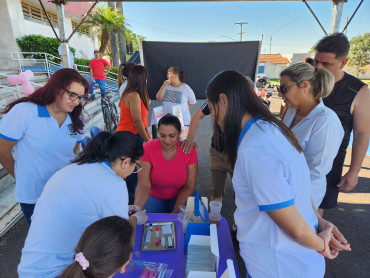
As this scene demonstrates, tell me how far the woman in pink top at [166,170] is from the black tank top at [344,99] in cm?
128

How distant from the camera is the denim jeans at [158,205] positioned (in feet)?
6.91

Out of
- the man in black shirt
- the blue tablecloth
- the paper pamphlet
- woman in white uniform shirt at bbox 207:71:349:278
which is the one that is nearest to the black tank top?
the man in black shirt

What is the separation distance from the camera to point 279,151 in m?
0.81

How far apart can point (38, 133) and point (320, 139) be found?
190 cm

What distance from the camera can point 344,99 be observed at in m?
1.70

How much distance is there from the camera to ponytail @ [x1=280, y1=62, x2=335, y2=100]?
1.34 metres

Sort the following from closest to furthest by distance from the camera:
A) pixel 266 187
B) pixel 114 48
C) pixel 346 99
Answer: pixel 266 187, pixel 346 99, pixel 114 48

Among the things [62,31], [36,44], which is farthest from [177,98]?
[36,44]

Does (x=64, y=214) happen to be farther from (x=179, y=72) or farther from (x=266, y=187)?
(x=179, y=72)

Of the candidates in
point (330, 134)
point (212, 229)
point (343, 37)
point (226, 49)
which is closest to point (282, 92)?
point (330, 134)

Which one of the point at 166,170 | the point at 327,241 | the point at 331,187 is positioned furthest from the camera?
the point at 166,170

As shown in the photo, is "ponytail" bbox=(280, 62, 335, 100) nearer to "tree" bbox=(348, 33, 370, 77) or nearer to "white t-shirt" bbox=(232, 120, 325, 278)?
"white t-shirt" bbox=(232, 120, 325, 278)

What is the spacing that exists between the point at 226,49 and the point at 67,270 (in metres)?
3.60

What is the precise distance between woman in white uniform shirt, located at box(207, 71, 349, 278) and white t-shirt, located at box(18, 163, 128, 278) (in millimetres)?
656
